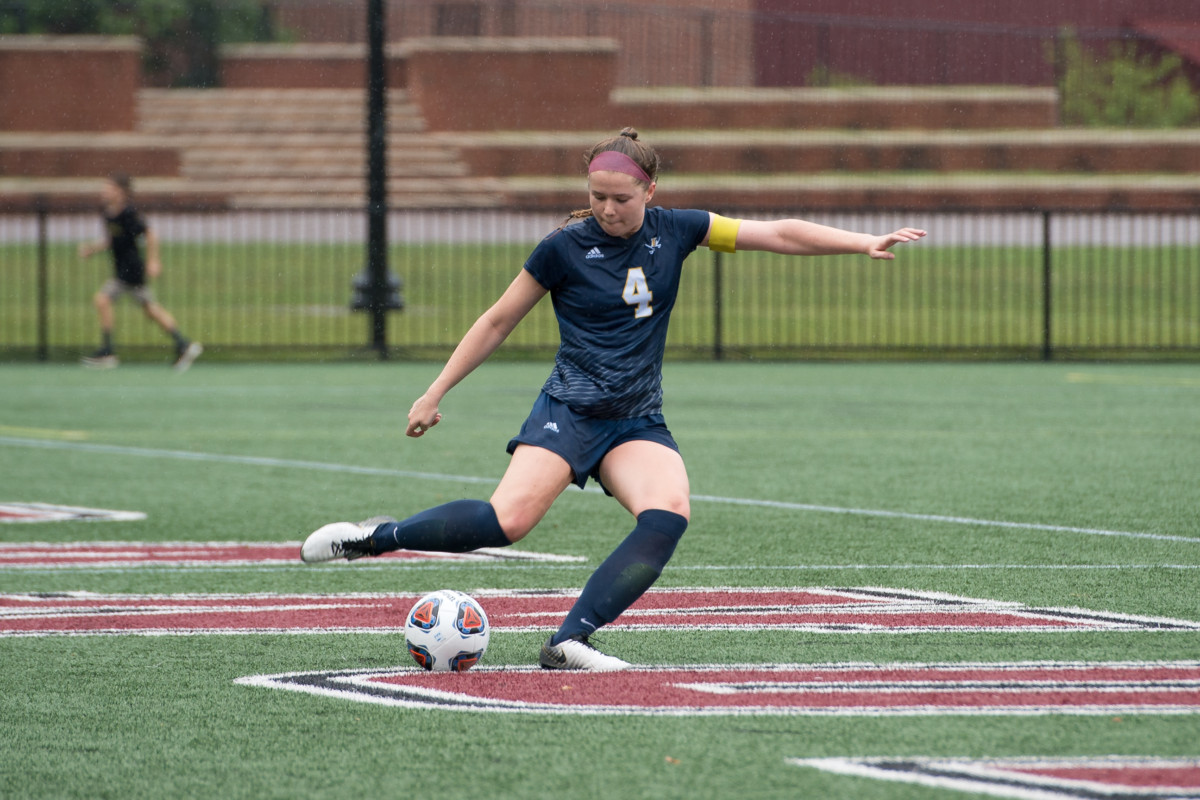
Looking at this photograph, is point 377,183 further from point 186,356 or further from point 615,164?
point 615,164

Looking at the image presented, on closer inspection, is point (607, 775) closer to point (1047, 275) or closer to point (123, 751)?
point (123, 751)

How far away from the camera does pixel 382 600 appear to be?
711cm

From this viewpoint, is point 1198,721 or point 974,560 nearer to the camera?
point 1198,721

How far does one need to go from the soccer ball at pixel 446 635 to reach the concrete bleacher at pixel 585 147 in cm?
Result: 2405

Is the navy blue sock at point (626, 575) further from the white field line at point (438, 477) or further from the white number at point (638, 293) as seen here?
the white field line at point (438, 477)

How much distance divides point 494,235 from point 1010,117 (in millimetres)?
11770

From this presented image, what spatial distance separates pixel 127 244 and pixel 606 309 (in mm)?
15261

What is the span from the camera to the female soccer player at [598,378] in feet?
18.6

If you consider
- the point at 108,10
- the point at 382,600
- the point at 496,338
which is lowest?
the point at 382,600

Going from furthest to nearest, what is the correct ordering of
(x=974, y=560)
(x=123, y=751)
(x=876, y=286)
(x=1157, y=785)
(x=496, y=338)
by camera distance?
(x=876, y=286) < (x=974, y=560) < (x=496, y=338) < (x=123, y=751) < (x=1157, y=785)

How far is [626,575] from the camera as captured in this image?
5.54m

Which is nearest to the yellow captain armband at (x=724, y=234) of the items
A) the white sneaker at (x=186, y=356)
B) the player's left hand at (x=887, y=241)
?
the player's left hand at (x=887, y=241)

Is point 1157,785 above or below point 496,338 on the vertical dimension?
below

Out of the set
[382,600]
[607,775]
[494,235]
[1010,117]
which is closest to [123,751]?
[607,775]
